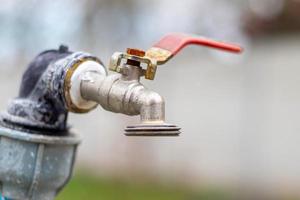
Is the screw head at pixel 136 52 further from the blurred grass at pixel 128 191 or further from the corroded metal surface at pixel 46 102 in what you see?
the blurred grass at pixel 128 191

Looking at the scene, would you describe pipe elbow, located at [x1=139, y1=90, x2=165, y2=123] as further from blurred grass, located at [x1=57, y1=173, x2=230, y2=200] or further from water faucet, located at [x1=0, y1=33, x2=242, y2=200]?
blurred grass, located at [x1=57, y1=173, x2=230, y2=200]

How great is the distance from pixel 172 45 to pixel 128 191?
4073mm

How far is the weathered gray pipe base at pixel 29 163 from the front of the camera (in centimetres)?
Result: 74

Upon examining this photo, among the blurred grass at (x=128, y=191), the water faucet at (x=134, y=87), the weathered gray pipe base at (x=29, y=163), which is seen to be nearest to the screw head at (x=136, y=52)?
the water faucet at (x=134, y=87)

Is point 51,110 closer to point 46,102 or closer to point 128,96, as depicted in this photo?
point 46,102

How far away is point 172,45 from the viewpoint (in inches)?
27.6

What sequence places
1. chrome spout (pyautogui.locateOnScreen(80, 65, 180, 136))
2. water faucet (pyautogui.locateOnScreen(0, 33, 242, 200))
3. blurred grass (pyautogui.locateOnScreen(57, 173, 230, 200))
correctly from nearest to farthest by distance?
chrome spout (pyautogui.locateOnScreen(80, 65, 180, 136)) → water faucet (pyautogui.locateOnScreen(0, 33, 242, 200)) → blurred grass (pyautogui.locateOnScreen(57, 173, 230, 200))

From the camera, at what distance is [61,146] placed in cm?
76

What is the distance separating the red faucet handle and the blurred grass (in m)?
3.46

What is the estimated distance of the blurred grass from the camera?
4.43 meters

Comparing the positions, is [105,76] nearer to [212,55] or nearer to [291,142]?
[291,142]

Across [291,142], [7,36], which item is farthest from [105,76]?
[7,36]

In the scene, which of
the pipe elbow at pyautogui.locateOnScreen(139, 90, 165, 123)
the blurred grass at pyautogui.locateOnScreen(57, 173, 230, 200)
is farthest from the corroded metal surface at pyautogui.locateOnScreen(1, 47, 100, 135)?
the blurred grass at pyautogui.locateOnScreen(57, 173, 230, 200)

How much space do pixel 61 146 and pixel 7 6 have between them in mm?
5580
